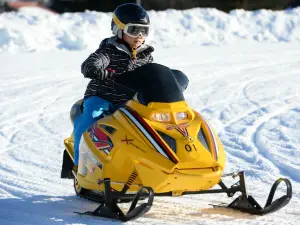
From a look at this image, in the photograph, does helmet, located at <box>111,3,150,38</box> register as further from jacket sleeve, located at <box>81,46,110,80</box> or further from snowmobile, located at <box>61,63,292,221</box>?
snowmobile, located at <box>61,63,292,221</box>

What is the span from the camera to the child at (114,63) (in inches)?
217

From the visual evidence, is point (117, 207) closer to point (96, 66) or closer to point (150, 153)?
point (150, 153)

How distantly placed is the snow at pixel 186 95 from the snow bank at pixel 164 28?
3 cm

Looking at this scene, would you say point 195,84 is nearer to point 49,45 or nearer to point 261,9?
point 49,45

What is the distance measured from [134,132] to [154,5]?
56.7 ft

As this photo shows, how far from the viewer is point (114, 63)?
5.82 meters

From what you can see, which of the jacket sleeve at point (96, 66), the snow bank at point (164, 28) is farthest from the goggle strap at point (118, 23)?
the snow bank at point (164, 28)

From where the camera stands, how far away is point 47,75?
12.9 meters

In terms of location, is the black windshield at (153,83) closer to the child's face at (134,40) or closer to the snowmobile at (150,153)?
the snowmobile at (150,153)

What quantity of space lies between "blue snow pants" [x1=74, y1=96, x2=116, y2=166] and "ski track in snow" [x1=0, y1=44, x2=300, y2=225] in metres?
0.54

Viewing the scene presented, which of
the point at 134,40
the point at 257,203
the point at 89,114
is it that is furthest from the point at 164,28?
the point at 257,203

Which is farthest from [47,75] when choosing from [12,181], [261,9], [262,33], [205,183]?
[261,9]

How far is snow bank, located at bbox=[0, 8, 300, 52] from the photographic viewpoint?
16359mm

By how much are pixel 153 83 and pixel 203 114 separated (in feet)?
16.3
